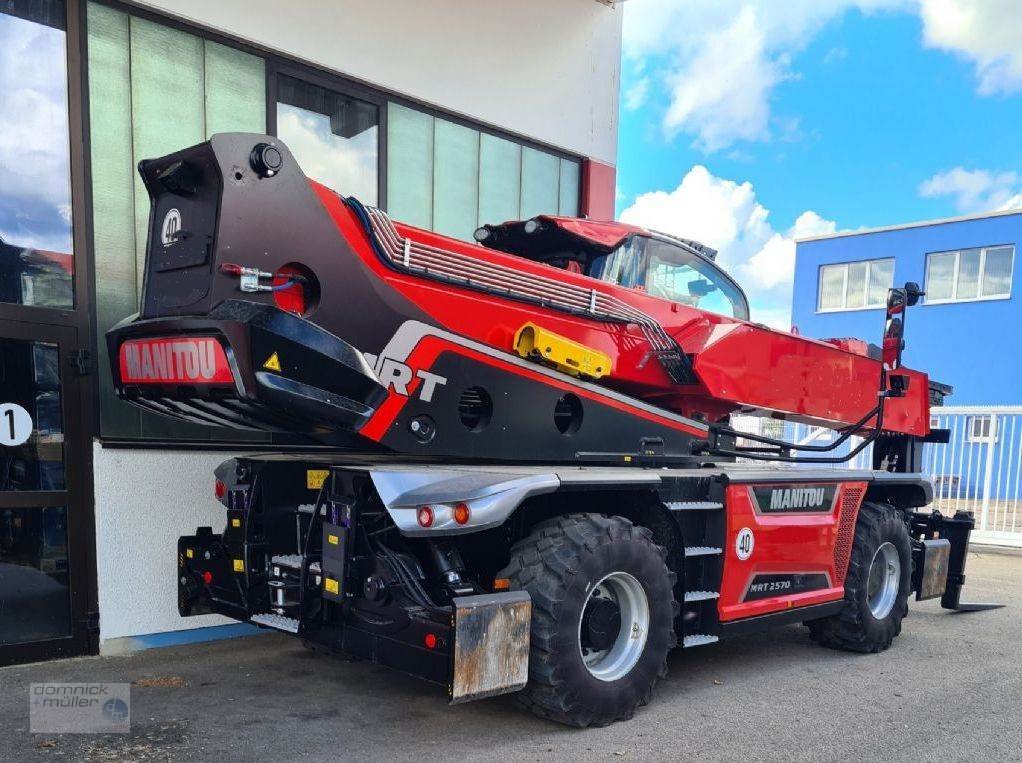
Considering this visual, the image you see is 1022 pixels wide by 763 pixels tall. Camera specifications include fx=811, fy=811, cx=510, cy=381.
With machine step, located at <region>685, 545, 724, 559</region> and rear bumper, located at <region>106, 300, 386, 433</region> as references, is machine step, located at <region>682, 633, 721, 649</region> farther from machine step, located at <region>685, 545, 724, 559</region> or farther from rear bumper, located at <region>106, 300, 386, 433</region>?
rear bumper, located at <region>106, 300, 386, 433</region>

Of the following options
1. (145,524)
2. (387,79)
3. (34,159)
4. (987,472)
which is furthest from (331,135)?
(987,472)

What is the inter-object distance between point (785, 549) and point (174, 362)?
3888 mm

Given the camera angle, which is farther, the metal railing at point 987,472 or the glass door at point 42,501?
the metal railing at point 987,472

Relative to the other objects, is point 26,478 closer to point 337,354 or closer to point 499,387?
point 337,354

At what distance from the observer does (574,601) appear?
156 inches

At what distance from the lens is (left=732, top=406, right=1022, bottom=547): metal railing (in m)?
12.1

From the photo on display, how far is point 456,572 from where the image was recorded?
12.8ft

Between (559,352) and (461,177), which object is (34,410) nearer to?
(559,352)

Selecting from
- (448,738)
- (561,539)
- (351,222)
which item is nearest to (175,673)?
(448,738)

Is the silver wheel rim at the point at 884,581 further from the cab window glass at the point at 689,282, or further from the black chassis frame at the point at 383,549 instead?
the cab window glass at the point at 689,282

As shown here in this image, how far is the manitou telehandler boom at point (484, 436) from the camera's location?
3730 millimetres

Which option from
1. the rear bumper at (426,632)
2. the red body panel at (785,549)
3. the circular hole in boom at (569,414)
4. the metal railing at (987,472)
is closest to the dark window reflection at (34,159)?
the rear bumper at (426,632)

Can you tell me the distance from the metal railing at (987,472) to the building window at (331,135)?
7.47m

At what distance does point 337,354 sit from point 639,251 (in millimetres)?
2650
